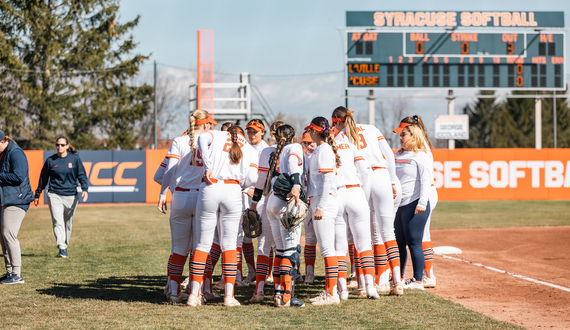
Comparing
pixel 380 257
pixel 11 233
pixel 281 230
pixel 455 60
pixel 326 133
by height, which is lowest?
pixel 380 257

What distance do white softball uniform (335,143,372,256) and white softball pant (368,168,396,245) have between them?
0.29 meters

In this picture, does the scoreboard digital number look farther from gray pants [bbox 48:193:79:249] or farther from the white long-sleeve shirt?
the white long-sleeve shirt

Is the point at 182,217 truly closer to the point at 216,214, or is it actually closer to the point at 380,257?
the point at 216,214

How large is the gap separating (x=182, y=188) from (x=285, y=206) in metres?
1.12

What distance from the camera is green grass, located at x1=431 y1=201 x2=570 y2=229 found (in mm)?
15297

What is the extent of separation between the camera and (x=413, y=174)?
6.88 metres

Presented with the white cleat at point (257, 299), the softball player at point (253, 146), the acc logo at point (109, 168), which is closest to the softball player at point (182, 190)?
the softball player at point (253, 146)

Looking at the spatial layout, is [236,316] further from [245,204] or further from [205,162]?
[245,204]

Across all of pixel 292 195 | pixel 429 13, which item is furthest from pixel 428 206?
pixel 429 13

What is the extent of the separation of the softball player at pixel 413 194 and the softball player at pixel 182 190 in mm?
2465

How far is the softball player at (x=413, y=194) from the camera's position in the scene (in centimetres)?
668

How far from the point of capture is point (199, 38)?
85.5ft

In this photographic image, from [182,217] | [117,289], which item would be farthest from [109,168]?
[182,217]

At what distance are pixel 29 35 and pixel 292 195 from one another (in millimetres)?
28880
